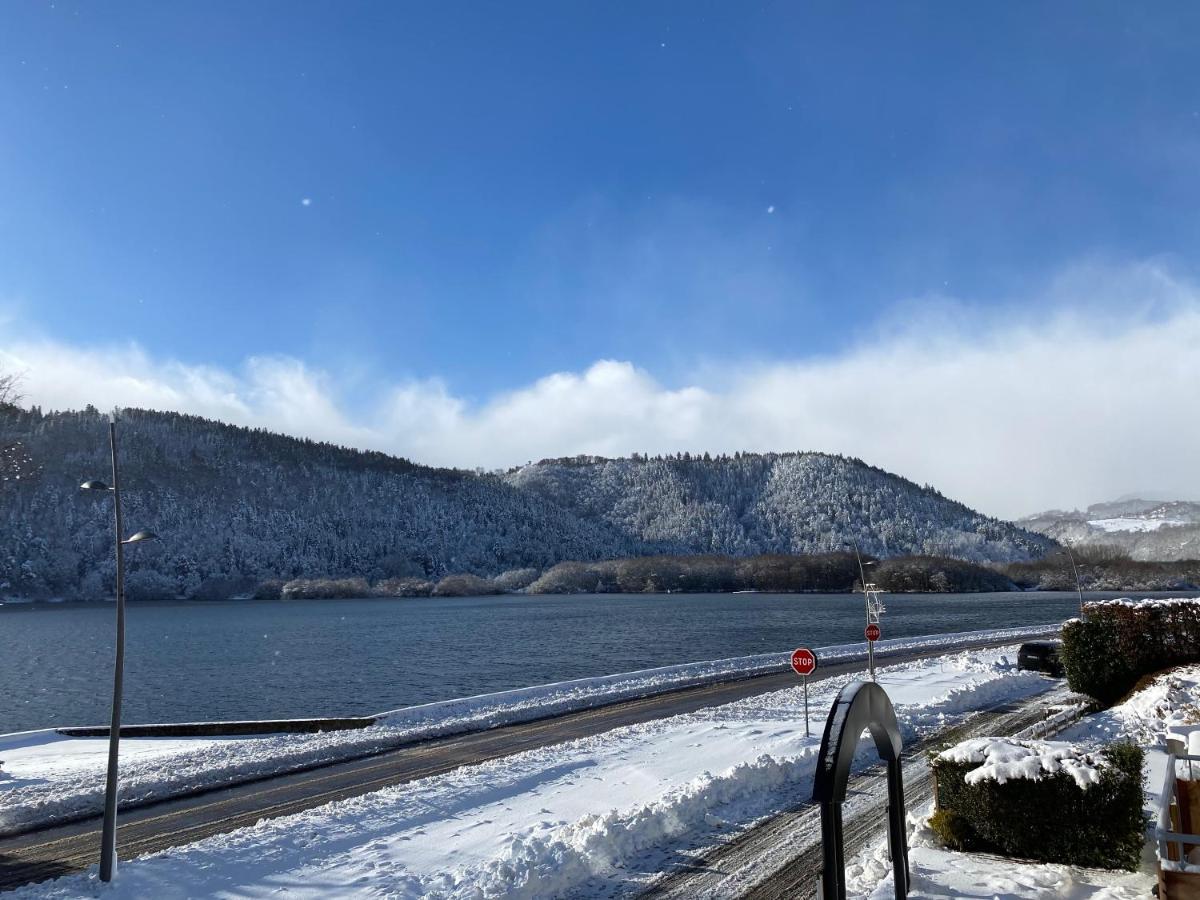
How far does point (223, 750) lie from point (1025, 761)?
22.0 meters

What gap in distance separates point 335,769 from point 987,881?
16900 mm

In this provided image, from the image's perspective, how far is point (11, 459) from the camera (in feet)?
84.3

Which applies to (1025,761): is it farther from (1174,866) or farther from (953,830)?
(1174,866)

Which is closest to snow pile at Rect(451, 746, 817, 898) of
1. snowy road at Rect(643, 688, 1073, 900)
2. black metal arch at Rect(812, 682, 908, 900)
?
snowy road at Rect(643, 688, 1073, 900)

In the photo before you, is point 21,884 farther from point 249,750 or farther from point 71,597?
point 71,597

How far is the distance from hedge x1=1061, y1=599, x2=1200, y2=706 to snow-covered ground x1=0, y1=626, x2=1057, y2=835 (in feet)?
52.8

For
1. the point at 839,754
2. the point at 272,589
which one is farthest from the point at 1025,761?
the point at 272,589

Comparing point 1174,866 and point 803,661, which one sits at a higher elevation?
point 1174,866

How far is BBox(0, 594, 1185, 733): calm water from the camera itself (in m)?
44.2

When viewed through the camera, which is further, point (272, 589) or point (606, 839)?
point (272, 589)

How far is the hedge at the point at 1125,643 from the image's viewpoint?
24.8 metres

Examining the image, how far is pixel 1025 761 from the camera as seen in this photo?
1040 cm

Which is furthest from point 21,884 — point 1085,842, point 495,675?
point 495,675

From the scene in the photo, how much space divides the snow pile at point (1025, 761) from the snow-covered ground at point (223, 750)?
1730cm
